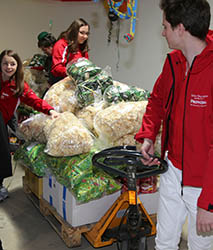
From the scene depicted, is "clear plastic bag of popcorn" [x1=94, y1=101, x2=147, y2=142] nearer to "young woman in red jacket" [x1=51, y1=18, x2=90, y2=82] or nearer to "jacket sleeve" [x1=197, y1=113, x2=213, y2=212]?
"jacket sleeve" [x1=197, y1=113, x2=213, y2=212]

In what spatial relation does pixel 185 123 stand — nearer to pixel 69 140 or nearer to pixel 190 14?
pixel 190 14

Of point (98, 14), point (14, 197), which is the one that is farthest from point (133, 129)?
point (98, 14)

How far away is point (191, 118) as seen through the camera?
55.1 inches

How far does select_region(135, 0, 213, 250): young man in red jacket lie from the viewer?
1.32 meters

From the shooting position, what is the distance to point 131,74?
4.89 metres

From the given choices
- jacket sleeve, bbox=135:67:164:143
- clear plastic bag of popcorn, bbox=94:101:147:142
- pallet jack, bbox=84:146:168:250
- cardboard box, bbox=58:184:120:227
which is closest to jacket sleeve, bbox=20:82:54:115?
clear plastic bag of popcorn, bbox=94:101:147:142

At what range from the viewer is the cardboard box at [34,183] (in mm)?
2803

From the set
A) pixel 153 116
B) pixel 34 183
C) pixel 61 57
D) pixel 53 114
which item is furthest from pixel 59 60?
pixel 153 116

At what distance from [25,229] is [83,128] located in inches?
37.1

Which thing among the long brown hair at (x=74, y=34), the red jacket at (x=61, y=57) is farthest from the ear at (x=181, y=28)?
the long brown hair at (x=74, y=34)

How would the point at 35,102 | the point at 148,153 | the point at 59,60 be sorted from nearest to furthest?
the point at 148,153 → the point at 35,102 → the point at 59,60

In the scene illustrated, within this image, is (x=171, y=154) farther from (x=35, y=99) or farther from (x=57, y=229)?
(x=35, y=99)

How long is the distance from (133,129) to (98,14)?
3562mm

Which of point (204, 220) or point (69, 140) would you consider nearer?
point (204, 220)
